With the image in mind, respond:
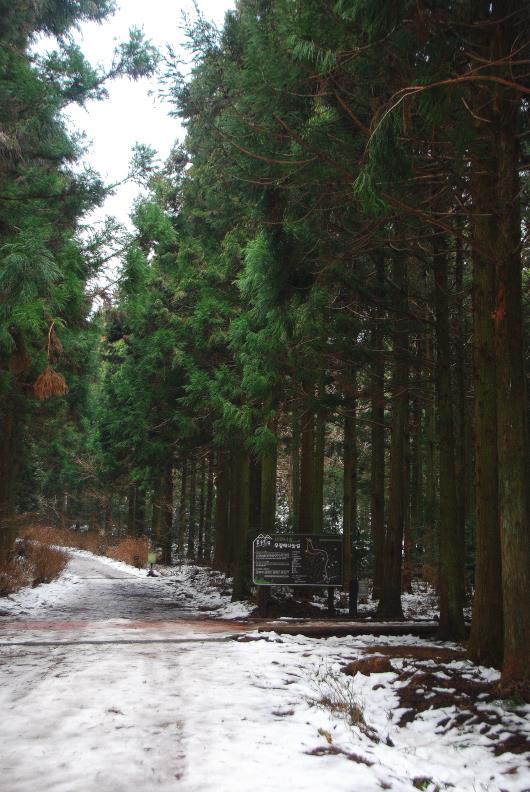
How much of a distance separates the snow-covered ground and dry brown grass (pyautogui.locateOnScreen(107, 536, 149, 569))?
71.6 feet

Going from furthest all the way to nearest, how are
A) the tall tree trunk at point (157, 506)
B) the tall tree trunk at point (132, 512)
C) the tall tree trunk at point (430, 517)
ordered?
Answer: the tall tree trunk at point (132, 512) < the tall tree trunk at point (157, 506) < the tall tree trunk at point (430, 517)

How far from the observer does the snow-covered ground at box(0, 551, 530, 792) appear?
3869 mm

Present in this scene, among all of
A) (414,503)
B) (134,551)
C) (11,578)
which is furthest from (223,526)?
(134,551)

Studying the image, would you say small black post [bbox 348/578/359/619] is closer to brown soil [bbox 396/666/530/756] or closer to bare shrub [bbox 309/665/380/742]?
brown soil [bbox 396/666/530/756]

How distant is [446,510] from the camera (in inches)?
377

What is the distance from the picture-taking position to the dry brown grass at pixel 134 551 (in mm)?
30719

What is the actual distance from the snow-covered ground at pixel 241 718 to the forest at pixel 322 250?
108 centimetres

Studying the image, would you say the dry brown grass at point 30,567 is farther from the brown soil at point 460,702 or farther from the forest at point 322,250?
the brown soil at point 460,702

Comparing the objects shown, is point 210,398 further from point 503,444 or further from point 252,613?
point 503,444

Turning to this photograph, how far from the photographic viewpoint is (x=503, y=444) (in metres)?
6.27

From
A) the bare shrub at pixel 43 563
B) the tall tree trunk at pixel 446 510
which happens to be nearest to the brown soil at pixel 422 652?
the tall tree trunk at pixel 446 510

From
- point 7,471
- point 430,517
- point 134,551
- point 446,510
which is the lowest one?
point 134,551

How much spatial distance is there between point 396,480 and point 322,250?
190 inches

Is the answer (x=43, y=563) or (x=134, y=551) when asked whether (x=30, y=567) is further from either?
(x=134, y=551)
